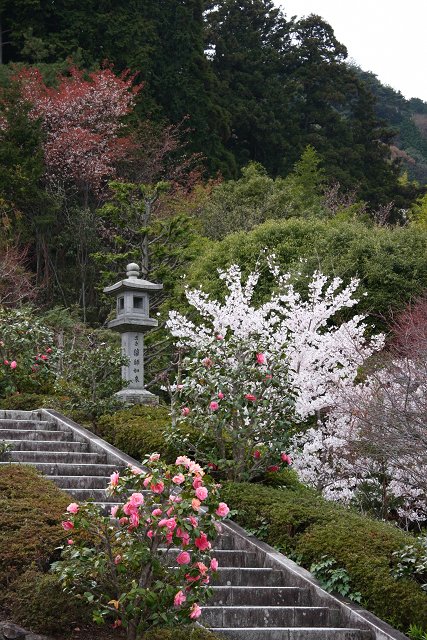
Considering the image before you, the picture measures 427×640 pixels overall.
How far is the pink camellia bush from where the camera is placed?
3322 millimetres

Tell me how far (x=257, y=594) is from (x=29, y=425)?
436 centimetres

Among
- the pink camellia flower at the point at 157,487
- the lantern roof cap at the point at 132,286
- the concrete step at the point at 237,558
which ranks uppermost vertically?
the lantern roof cap at the point at 132,286

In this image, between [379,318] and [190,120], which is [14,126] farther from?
[379,318]

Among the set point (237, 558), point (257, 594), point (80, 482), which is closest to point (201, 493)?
point (257, 594)

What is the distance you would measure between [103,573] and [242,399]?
122 inches

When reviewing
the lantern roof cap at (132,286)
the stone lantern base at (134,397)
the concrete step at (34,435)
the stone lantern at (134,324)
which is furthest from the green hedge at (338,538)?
the lantern roof cap at (132,286)

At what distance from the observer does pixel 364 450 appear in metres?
7.28

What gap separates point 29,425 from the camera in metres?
8.04

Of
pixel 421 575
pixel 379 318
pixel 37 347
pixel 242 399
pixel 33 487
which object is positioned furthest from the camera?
pixel 379 318

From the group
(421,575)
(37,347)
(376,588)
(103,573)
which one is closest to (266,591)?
(376,588)

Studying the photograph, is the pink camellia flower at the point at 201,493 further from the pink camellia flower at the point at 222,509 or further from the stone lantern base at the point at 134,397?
the stone lantern base at the point at 134,397

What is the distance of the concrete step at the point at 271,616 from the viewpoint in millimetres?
4262

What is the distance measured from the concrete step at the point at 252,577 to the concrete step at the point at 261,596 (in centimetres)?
17

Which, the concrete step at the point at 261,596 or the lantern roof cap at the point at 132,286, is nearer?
the concrete step at the point at 261,596
